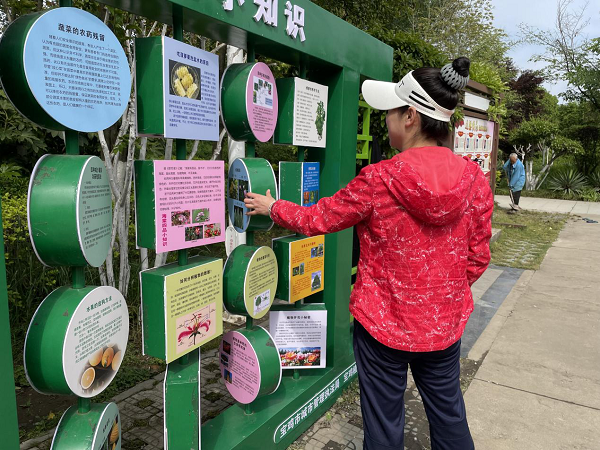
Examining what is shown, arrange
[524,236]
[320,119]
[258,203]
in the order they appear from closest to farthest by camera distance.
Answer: [258,203]
[320,119]
[524,236]

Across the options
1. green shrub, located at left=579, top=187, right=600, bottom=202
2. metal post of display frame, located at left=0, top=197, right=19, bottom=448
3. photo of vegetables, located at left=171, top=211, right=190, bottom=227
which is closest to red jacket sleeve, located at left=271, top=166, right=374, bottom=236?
photo of vegetables, located at left=171, top=211, right=190, bottom=227

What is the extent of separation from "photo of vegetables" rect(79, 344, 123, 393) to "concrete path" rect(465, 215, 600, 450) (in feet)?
6.75

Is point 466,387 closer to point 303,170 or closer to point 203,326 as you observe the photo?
point 303,170

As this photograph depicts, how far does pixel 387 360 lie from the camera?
1819 millimetres

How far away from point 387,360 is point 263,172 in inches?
39.1

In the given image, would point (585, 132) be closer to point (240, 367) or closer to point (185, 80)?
point (240, 367)

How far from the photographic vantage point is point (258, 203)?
2025 millimetres

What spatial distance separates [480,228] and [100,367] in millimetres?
1504

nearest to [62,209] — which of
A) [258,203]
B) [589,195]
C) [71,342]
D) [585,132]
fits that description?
[71,342]

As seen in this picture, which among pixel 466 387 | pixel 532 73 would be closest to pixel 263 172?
pixel 466 387

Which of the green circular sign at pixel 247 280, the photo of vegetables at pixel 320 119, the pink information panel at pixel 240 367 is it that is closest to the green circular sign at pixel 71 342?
the green circular sign at pixel 247 280

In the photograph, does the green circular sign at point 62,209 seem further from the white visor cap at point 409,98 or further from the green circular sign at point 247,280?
the white visor cap at point 409,98

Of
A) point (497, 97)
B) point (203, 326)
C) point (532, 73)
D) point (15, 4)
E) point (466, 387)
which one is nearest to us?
point (203, 326)

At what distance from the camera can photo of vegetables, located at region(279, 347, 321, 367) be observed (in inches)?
108
